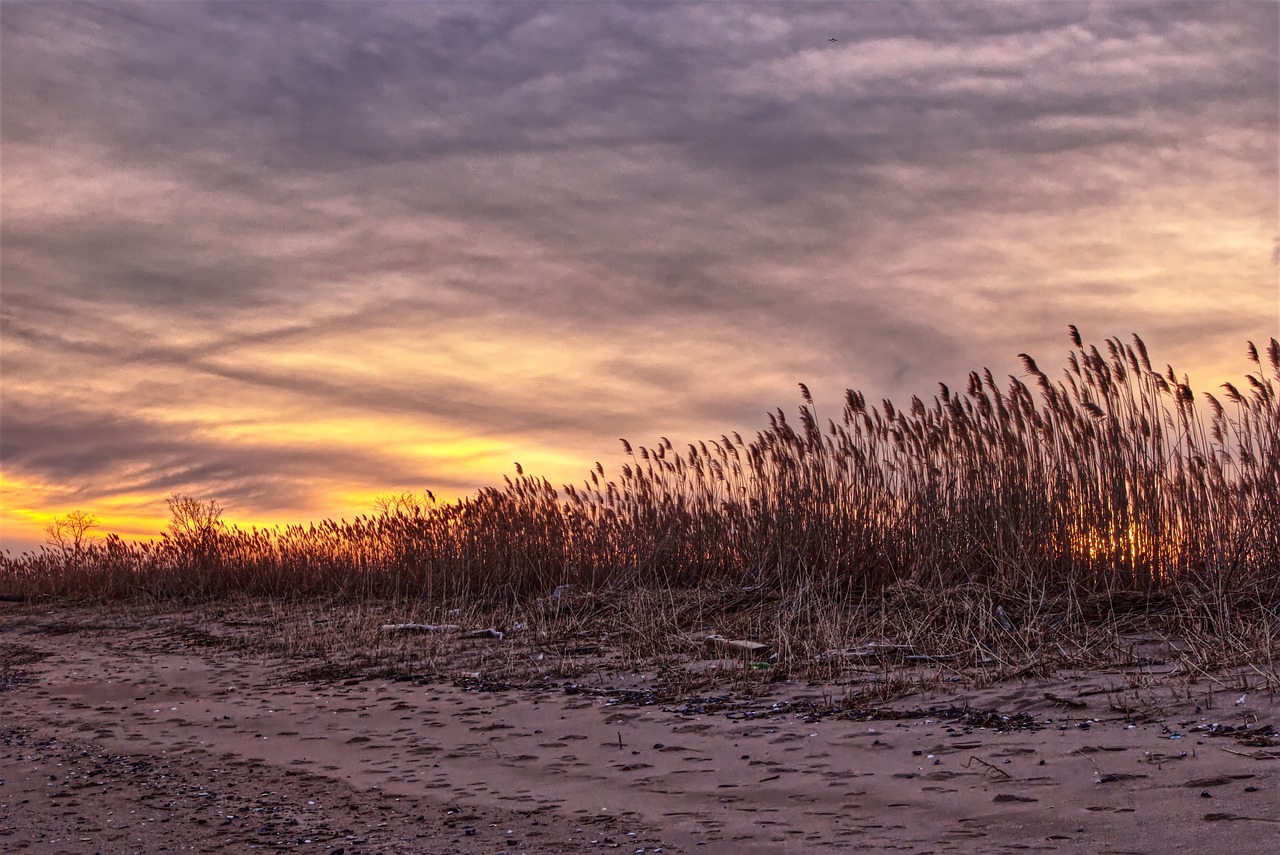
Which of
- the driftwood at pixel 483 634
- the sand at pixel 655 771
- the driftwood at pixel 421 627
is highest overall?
the driftwood at pixel 421 627

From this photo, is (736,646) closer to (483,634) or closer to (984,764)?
(483,634)

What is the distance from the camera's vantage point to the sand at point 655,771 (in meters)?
3.45

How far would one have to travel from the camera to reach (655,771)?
14.6 ft

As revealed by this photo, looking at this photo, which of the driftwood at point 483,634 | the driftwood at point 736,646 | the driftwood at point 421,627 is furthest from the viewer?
the driftwood at point 421,627

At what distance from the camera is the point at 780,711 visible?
517 centimetres

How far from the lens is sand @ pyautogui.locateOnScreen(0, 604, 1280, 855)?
11.3 feet

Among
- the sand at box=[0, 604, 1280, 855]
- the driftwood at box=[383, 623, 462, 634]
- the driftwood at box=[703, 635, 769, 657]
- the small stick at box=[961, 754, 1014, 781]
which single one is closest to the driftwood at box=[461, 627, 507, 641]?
the driftwood at box=[383, 623, 462, 634]

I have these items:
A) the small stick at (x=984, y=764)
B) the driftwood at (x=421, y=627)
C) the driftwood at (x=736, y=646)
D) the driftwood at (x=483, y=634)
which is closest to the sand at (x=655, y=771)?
the small stick at (x=984, y=764)

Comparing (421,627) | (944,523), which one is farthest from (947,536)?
(421,627)

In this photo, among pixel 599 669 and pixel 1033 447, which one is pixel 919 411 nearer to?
pixel 1033 447

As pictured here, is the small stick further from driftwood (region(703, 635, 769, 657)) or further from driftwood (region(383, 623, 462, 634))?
driftwood (region(383, 623, 462, 634))

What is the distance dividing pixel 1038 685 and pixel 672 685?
6.35 feet

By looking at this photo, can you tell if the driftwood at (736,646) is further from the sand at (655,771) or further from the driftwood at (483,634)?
the driftwood at (483,634)

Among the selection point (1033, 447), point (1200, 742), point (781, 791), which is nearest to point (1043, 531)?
point (1033, 447)
